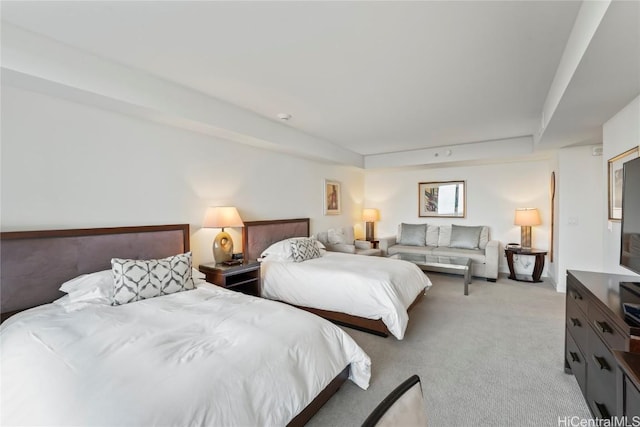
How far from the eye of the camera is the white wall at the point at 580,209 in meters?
3.97

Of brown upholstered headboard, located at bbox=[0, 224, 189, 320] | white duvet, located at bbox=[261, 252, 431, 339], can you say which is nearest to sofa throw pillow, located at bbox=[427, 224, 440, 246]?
white duvet, located at bbox=[261, 252, 431, 339]

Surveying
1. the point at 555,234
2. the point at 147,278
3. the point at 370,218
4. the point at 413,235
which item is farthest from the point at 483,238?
the point at 147,278

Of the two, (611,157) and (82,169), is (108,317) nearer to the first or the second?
(82,169)

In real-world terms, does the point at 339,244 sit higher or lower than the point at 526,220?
lower

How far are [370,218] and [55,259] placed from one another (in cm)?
540

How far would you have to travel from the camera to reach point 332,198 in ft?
18.9

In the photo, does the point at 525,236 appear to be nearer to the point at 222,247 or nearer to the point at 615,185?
the point at 615,185

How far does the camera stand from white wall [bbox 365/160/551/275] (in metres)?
5.29

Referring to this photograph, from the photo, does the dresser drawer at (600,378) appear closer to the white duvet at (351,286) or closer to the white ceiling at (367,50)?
the white duvet at (351,286)

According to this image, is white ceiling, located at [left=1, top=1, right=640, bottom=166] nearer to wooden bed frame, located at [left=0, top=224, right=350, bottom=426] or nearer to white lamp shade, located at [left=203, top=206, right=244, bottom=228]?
white lamp shade, located at [left=203, top=206, right=244, bottom=228]

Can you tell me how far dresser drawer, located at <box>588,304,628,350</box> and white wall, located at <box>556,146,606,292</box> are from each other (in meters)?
3.14

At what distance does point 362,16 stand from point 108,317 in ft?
8.38

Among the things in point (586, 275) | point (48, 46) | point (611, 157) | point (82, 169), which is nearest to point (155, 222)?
point (82, 169)

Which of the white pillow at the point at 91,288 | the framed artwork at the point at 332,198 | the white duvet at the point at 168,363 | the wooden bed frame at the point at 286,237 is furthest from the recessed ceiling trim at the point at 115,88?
the framed artwork at the point at 332,198
